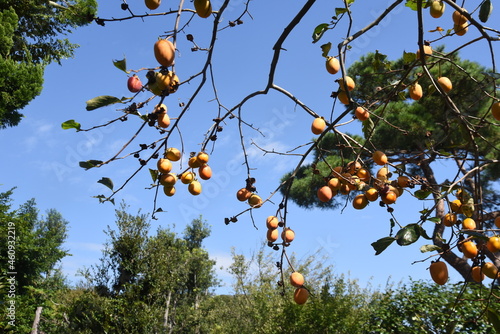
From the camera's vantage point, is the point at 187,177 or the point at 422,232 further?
the point at 187,177

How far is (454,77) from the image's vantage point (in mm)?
7918

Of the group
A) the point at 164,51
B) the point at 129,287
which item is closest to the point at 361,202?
the point at 164,51

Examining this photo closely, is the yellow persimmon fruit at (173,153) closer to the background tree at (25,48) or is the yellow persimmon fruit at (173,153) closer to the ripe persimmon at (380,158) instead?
the ripe persimmon at (380,158)

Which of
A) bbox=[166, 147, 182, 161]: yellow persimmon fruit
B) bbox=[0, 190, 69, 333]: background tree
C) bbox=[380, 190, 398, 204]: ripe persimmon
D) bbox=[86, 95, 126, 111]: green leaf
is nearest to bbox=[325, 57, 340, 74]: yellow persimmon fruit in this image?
bbox=[380, 190, 398, 204]: ripe persimmon

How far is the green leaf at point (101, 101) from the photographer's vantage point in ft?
2.53

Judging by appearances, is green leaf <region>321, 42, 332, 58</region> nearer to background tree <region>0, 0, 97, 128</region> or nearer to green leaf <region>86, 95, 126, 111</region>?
green leaf <region>86, 95, 126, 111</region>

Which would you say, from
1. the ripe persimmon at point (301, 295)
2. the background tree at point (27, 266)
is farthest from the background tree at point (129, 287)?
Result: the ripe persimmon at point (301, 295)

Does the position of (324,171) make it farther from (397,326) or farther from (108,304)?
(108,304)

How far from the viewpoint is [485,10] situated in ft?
3.16

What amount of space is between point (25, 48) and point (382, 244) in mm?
9864

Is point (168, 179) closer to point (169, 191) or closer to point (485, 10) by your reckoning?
point (169, 191)

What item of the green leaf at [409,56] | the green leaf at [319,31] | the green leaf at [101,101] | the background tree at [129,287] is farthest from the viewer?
the background tree at [129,287]

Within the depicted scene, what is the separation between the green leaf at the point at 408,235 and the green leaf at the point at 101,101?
574 millimetres

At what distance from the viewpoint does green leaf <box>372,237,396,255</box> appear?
0.68 metres
